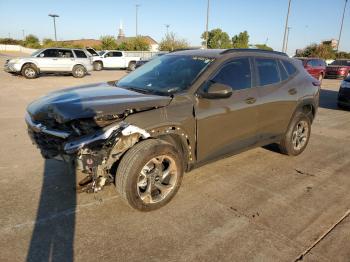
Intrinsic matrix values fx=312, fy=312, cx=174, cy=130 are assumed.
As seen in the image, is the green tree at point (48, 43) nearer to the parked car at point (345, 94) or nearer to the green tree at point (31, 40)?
the green tree at point (31, 40)

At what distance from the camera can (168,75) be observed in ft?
Answer: 14.1

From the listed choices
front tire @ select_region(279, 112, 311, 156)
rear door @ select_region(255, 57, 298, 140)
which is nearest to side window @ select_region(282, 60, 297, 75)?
rear door @ select_region(255, 57, 298, 140)

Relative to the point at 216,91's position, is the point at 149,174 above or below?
below

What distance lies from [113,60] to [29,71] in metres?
10.9

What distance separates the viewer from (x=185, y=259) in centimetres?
278

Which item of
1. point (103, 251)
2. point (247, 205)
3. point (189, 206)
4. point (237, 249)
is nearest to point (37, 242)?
point (103, 251)

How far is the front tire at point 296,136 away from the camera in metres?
5.35

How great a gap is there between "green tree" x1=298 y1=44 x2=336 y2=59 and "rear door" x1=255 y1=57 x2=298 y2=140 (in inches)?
2026

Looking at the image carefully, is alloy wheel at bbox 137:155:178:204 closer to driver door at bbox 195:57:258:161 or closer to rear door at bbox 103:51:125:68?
driver door at bbox 195:57:258:161

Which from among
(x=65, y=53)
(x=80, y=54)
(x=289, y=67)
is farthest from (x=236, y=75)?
(x=80, y=54)

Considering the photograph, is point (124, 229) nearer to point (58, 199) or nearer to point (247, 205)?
point (58, 199)

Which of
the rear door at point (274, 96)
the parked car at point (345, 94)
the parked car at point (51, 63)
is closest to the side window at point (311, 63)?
the parked car at point (345, 94)

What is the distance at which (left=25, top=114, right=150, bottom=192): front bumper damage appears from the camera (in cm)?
309

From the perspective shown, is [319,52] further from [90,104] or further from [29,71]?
[90,104]
